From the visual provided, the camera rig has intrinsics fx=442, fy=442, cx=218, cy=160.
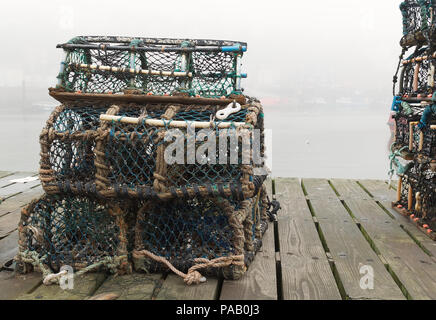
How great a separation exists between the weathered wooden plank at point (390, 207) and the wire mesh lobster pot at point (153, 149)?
48.6 inches

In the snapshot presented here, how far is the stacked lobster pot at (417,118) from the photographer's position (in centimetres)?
300

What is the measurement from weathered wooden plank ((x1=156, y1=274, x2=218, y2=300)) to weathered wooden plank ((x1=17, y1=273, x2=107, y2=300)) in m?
0.34

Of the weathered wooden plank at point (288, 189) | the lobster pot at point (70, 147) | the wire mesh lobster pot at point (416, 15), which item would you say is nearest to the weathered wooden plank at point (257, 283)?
the lobster pot at point (70, 147)

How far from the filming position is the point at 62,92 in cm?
244

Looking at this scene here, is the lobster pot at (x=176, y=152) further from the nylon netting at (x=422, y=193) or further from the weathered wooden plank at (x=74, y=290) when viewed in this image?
the nylon netting at (x=422, y=193)

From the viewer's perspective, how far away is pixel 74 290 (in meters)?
2.08

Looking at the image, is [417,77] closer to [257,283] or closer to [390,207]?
[390,207]

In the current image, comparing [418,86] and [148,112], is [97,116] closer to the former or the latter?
[148,112]

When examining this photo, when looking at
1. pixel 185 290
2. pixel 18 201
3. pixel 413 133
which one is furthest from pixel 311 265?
pixel 18 201

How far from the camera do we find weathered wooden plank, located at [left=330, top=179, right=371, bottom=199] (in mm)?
4065

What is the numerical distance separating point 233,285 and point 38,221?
111 cm

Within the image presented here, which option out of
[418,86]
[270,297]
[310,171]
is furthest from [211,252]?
[310,171]

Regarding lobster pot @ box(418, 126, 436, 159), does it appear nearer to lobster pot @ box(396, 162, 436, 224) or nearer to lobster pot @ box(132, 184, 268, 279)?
lobster pot @ box(396, 162, 436, 224)

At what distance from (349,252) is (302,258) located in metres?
0.32
